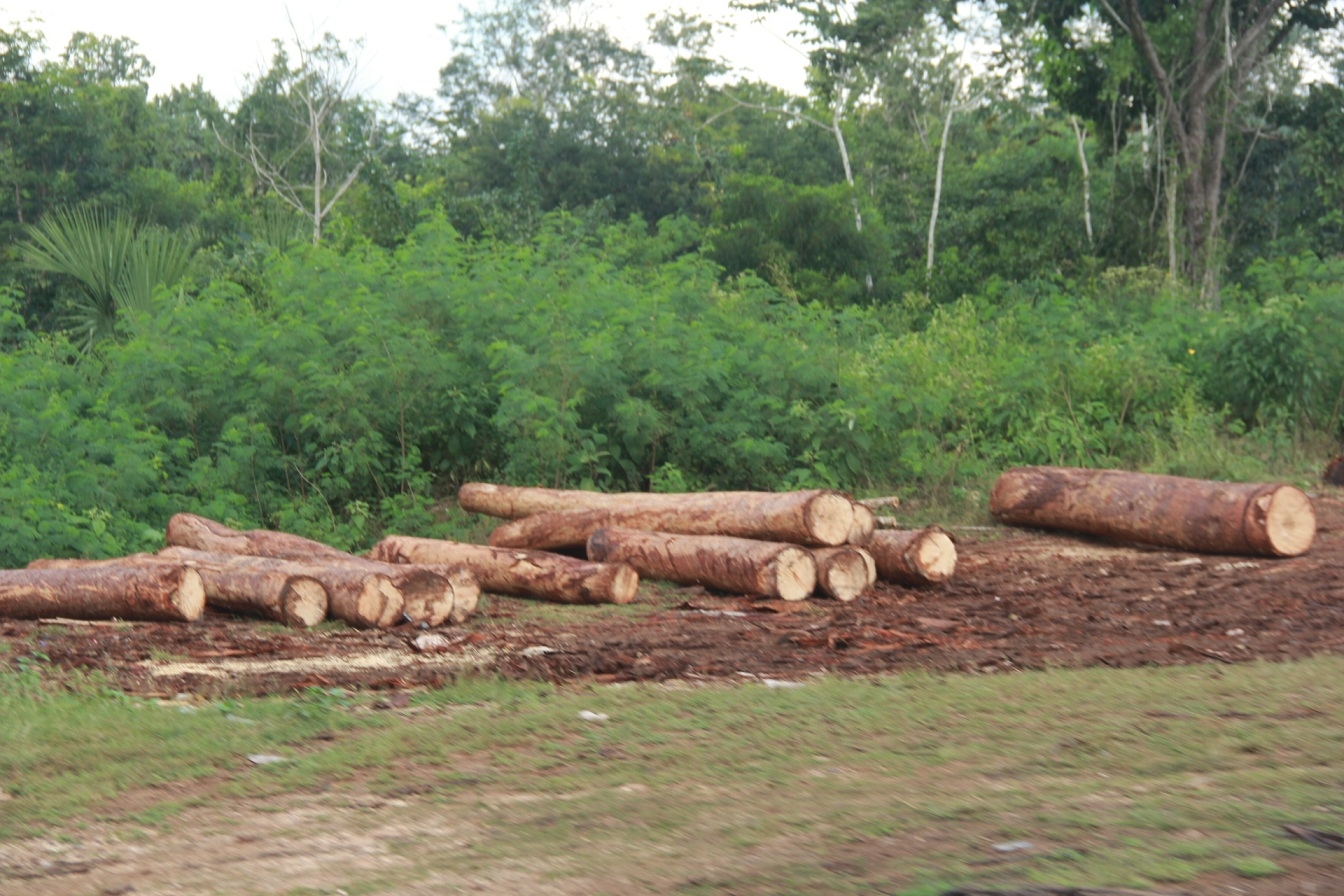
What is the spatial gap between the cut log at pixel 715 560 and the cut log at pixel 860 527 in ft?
1.82

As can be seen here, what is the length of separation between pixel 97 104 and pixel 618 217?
1281 centimetres

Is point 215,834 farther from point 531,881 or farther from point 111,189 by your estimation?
point 111,189

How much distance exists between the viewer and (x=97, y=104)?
998 inches

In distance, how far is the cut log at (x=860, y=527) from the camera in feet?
26.1

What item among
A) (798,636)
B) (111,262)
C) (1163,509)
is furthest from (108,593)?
(111,262)

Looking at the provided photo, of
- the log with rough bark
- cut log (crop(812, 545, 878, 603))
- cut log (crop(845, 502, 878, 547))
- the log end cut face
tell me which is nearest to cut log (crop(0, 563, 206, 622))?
the log with rough bark

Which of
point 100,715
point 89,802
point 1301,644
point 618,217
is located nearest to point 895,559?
point 1301,644

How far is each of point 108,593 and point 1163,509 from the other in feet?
21.7

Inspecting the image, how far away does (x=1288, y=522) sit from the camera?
8438mm

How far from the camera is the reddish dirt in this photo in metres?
5.35

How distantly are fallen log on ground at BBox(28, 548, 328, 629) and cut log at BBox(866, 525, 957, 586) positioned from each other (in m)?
3.29

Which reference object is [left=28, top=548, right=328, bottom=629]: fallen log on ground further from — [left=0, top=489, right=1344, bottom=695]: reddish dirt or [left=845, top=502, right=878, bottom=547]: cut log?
[left=845, top=502, right=878, bottom=547]: cut log

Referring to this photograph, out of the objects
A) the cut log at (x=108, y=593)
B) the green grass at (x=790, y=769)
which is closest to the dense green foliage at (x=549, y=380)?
the cut log at (x=108, y=593)

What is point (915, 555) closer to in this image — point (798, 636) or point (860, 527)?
point (860, 527)
